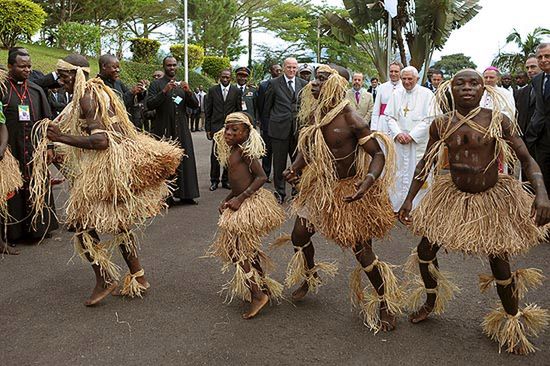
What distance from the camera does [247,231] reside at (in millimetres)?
3607

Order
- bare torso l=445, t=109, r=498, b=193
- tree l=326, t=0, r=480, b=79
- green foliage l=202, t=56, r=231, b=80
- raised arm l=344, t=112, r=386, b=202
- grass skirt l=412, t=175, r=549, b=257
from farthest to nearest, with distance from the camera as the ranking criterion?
green foliage l=202, t=56, r=231, b=80 → tree l=326, t=0, r=480, b=79 → raised arm l=344, t=112, r=386, b=202 → bare torso l=445, t=109, r=498, b=193 → grass skirt l=412, t=175, r=549, b=257

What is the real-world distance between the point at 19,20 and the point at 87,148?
13.4 m

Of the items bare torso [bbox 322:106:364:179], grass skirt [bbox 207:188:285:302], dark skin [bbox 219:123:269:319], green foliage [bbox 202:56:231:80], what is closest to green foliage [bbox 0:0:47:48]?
green foliage [bbox 202:56:231:80]

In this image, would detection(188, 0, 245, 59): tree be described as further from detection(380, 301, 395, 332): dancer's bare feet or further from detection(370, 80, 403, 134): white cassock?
detection(380, 301, 395, 332): dancer's bare feet

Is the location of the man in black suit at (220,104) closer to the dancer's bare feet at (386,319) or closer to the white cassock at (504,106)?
the white cassock at (504,106)

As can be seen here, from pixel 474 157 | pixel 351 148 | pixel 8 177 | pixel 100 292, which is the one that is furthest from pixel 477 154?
pixel 8 177

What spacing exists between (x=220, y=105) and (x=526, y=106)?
449 centimetres

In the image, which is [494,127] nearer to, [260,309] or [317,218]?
[317,218]

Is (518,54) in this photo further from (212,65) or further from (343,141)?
(343,141)

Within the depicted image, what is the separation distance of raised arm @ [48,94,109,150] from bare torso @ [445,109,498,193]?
2357 mm

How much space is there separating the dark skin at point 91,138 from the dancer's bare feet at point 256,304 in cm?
100

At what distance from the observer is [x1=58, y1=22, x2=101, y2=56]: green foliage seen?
19.4 metres

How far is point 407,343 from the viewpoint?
3.29m

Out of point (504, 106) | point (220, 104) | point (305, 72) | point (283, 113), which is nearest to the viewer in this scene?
point (504, 106)
